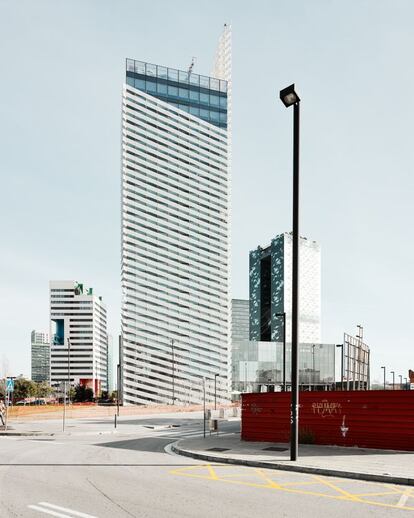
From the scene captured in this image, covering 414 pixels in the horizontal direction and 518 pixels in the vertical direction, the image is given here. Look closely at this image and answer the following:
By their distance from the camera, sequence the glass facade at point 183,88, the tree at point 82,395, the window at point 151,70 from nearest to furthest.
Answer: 1. the glass facade at point 183,88
2. the window at point 151,70
3. the tree at point 82,395

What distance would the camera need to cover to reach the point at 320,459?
51.1 feet

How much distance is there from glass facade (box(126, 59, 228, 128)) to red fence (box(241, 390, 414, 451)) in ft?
420

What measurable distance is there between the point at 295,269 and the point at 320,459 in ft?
18.3

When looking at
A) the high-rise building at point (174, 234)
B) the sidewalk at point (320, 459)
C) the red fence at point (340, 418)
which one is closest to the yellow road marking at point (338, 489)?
the sidewalk at point (320, 459)

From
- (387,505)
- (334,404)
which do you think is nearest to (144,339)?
(334,404)

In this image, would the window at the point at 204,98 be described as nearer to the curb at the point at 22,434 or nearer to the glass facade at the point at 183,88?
the glass facade at the point at 183,88

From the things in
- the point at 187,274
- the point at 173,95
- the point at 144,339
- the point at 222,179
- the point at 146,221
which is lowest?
the point at 144,339

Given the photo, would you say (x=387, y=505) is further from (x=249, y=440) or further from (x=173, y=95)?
(x=173, y=95)

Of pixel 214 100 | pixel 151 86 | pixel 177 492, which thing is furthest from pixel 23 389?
pixel 177 492

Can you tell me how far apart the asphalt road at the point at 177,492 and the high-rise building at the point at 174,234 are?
116 metres

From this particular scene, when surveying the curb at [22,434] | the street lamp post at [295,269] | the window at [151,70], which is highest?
the window at [151,70]

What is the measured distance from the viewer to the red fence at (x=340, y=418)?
693 inches

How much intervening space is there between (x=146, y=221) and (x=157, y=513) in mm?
128495

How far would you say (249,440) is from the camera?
2211cm
